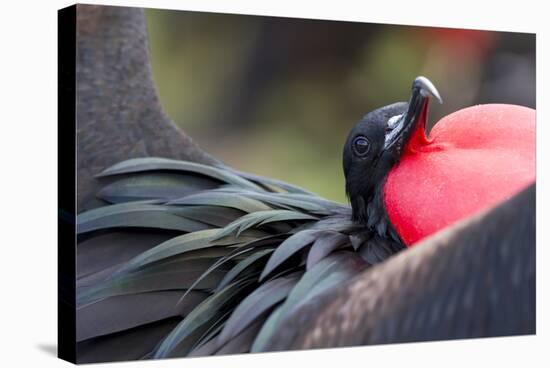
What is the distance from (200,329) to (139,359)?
0.20 m

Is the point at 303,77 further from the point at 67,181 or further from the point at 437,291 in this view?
the point at 437,291

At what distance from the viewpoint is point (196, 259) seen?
99.7 inches

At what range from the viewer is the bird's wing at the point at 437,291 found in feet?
6.52

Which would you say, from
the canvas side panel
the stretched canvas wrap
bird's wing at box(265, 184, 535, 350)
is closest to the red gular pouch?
the stretched canvas wrap

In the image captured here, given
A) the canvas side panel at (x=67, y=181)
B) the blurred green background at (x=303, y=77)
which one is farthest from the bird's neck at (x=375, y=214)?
the canvas side panel at (x=67, y=181)

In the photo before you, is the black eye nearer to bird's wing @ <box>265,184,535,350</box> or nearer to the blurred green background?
the blurred green background

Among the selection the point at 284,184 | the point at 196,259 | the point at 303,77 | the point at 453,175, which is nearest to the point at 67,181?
the point at 196,259

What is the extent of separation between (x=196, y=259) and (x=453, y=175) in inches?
30.1

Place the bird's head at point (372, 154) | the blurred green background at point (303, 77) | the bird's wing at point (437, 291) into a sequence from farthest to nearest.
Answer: the blurred green background at point (303, 77)
the bird's head at point (372, 154)
the bird's wing at point (437, 291)

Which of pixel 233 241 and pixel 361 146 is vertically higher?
pixel 361 146

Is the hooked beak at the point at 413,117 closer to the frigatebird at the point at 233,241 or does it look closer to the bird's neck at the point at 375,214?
the frigatebird at the point at 233,241

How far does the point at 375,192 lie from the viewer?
2.54 meters

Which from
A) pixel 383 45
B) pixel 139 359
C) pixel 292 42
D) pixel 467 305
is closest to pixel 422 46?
Result: pixel 383 45

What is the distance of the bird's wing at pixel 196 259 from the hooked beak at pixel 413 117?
0.28 meters
